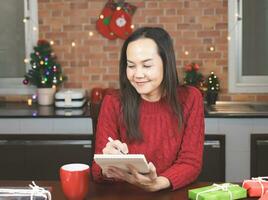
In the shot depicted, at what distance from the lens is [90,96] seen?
13.0 feet

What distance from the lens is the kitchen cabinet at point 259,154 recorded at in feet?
10.7

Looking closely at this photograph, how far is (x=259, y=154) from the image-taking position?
3.28m

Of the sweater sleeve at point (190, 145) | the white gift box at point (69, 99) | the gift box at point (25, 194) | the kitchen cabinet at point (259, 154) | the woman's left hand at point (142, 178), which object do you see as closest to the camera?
the gift box at point (25, 194)

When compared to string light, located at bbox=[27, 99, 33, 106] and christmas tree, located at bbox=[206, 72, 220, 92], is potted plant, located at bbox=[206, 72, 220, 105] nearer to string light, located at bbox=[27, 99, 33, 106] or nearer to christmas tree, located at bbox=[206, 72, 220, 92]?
christmas tree, located at bbox=[206, 72, 220, 92]

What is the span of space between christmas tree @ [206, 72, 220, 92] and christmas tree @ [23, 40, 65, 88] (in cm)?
121

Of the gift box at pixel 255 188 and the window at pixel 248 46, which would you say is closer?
the gift box at pixel 255 188

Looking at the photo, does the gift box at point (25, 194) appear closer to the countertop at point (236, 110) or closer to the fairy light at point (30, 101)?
the countertop at point (236, 110)

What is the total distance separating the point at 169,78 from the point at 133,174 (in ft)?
1.54

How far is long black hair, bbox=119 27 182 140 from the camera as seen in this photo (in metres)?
1.88

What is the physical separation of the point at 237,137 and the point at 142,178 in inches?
73.0

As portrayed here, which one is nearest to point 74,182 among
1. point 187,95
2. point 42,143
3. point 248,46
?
point 187,95

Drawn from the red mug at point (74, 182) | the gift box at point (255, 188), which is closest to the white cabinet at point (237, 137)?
the gift box at point (255, 188)

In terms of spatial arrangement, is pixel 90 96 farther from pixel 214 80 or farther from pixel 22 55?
pixel 214 80

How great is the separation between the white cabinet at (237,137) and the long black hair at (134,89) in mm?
1439
